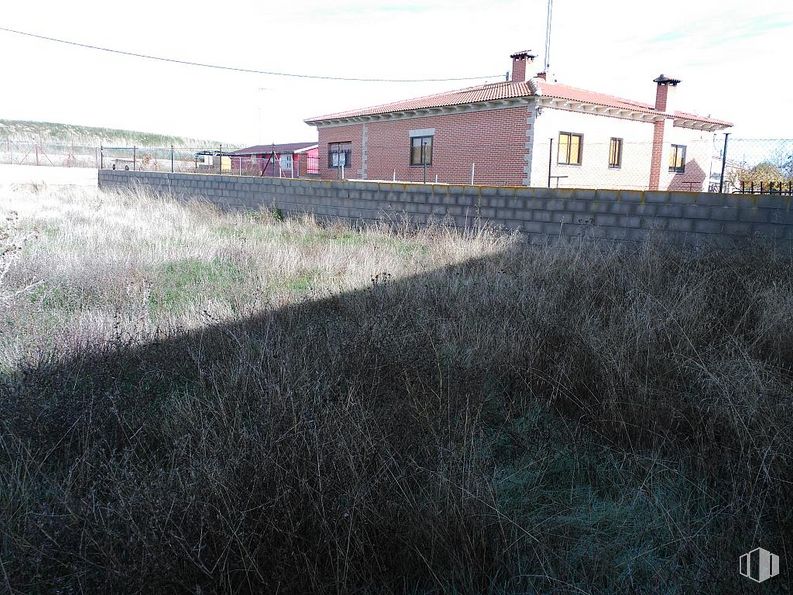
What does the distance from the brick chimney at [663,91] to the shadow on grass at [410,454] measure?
71.2 feet

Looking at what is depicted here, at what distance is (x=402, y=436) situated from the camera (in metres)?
2.72

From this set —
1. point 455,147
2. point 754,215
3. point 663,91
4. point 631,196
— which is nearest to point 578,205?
point 631,196

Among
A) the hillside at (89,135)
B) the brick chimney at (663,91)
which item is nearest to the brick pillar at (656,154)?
the brick chimney at (663,91)

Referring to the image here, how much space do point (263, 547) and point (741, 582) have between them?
1.56 meters

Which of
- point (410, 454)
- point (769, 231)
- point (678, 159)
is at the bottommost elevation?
point (410, 454)

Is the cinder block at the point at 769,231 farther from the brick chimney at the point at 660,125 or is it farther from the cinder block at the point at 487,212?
the brick chimney at the point at 660,125

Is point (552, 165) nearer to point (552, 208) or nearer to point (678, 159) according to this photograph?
point (678, 159)

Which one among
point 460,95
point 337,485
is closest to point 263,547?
point 337,485

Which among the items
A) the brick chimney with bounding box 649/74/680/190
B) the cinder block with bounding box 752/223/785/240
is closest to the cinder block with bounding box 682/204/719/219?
the cinder block with bounding box 752/223/785/240

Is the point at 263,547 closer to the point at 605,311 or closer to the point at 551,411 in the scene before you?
the point at 551,411

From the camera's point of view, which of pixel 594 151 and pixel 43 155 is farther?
pixel 43 155

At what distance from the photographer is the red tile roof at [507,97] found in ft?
64.4

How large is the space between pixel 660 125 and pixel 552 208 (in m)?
18.6

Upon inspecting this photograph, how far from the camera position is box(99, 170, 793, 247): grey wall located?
683 cm
